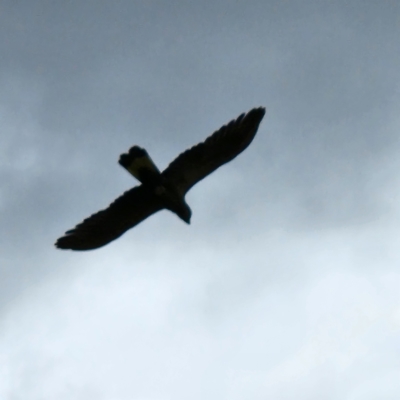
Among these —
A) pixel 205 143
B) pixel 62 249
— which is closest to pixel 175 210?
pixel 205 143

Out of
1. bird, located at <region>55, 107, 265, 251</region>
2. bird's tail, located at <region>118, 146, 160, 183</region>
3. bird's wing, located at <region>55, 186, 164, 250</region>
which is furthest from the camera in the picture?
bird's wing, located at <region>55, 186, 164, 250</region>

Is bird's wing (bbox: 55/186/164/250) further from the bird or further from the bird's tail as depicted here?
the bird's tail

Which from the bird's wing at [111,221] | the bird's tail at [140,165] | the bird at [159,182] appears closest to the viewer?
the bird's tail at [140,165]

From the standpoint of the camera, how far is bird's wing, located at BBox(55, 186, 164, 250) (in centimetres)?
1173

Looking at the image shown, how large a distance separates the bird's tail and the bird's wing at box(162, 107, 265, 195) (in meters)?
0.34

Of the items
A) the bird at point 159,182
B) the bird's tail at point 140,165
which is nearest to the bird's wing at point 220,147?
the bird at point 159,182

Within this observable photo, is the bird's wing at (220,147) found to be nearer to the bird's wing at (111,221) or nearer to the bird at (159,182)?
the bird at (159,182)

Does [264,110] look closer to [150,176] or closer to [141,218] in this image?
[150,176]

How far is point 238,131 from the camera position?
444 inches

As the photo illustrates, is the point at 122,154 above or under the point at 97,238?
above

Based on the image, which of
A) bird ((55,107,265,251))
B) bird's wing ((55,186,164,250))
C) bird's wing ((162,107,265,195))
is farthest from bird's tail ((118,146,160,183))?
bird's wing ((55,186,164,250))

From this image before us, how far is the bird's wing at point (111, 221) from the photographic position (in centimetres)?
1173

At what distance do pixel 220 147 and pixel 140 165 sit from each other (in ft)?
5.41

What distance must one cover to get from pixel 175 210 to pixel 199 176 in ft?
3.18
